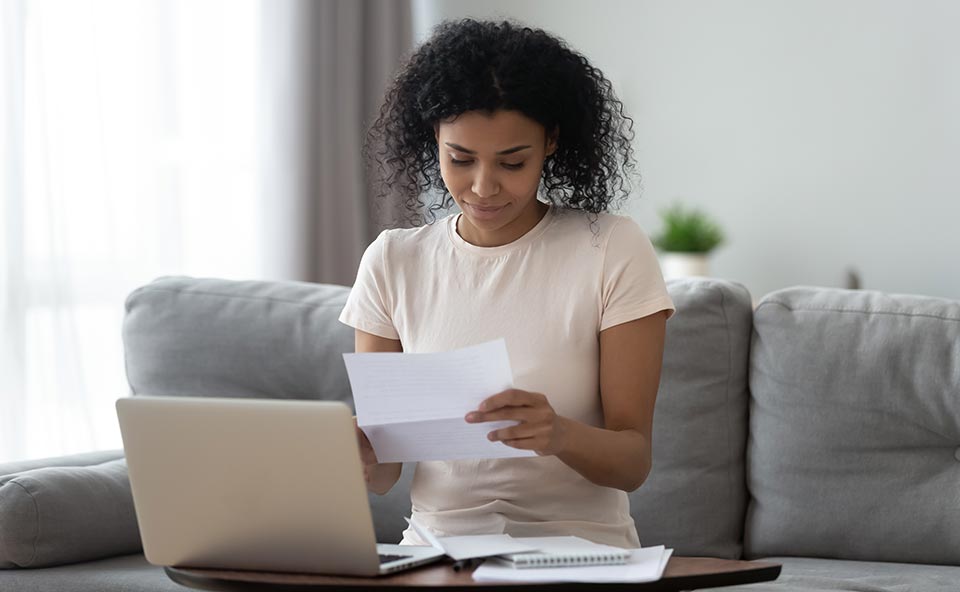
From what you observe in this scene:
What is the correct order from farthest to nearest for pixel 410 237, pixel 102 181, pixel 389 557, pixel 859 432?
pixel 102 181 → pixel 859 432 → pixel 410 237 → pixel 389 557

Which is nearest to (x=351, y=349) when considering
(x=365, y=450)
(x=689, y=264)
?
(x=365, y=450)

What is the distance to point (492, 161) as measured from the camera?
4.79 ft

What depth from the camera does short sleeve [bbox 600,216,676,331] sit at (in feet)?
4.81

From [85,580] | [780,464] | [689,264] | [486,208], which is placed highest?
[486,208]

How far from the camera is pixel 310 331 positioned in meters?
2.23

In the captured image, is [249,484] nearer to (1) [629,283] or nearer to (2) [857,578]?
(1) [629,283]

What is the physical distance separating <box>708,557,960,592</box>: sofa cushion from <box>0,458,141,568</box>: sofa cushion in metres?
1.00

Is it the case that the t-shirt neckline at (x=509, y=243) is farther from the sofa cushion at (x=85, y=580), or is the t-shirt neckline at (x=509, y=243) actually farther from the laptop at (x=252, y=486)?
the sofa cushion at (x=85, y=580)

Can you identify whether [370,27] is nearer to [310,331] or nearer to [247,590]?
[310,331]

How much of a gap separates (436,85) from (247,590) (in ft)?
2.34

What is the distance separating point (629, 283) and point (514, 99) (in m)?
0.28

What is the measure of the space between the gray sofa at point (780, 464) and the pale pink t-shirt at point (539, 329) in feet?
1.67

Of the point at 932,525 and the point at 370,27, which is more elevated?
the point at 370,27

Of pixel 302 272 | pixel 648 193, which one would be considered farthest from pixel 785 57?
pixel 302 272
